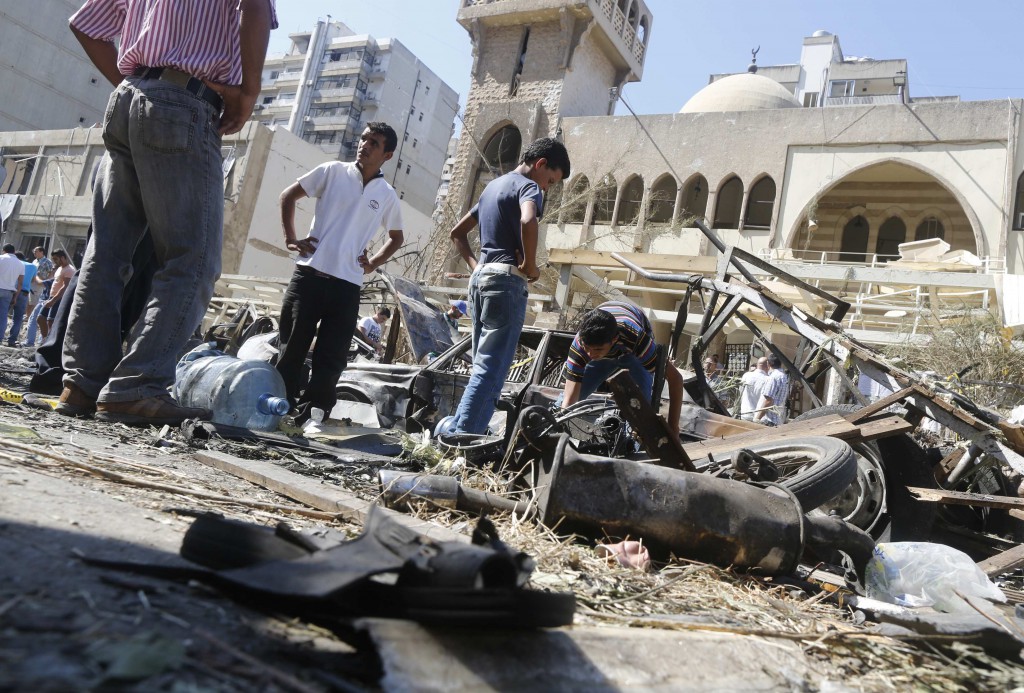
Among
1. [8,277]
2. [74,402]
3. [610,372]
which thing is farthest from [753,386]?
[8,277]

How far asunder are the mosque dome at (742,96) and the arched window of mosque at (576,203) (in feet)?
23.4

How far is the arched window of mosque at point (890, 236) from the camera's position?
24.7 meters

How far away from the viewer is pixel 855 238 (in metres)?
25.4

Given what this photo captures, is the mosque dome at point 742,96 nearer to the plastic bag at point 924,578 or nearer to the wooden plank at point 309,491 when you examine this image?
the plastic bag at point 924,578

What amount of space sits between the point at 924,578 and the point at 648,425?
1239 millimetres

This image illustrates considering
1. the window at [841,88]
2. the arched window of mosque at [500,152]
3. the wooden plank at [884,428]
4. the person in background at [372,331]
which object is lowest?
the wooden plank at [884,428]

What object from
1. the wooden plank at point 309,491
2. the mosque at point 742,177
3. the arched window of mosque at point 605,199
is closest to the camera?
the wooden plank at point 309,491

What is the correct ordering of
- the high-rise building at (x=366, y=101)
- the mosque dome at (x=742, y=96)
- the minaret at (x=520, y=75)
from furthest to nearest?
the high-rise building at (x=366, y=101)
the mosque dome at (x=742, y=96)
the minaret at (x=520, y=75)

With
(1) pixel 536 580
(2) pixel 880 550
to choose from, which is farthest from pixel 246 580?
(2) pixel 880 550

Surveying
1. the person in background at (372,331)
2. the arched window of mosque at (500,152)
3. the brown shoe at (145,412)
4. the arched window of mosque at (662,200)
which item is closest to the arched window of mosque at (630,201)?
the arched window of mosque at (662,200)

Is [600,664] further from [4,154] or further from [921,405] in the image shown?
[4,154]

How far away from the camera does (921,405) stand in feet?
15.5

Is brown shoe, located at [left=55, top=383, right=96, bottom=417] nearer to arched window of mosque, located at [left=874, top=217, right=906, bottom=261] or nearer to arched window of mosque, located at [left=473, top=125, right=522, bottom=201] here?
arched window of mosque, located at [left=473, top=125, right=522, bottom=201]

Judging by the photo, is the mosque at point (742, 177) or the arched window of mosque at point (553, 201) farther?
the arched window of mosque at point (553, 201)
